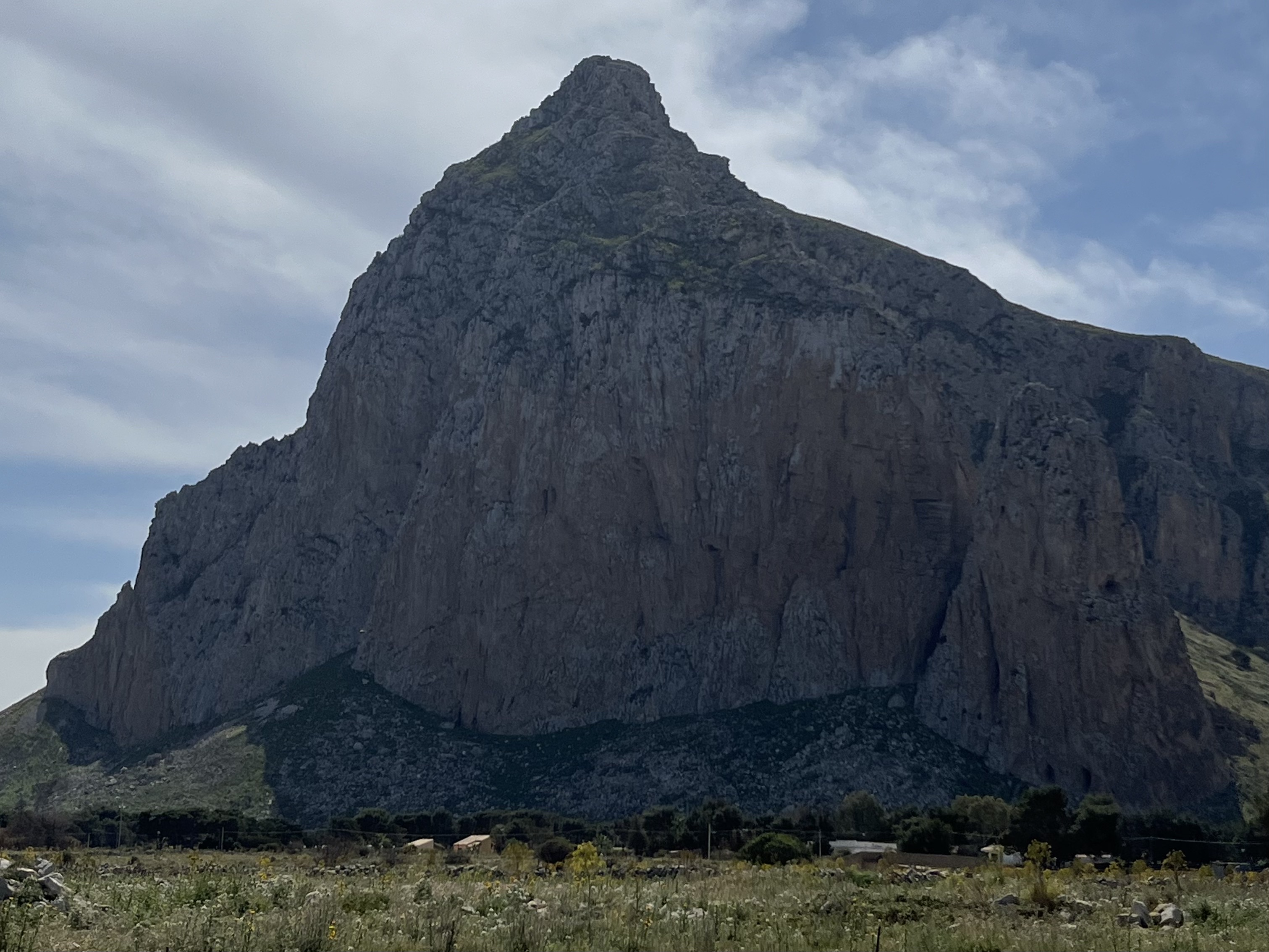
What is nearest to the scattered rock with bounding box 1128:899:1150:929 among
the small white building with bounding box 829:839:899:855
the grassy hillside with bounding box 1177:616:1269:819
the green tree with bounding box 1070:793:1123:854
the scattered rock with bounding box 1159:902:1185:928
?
the scattered rock with bounding box 1159:902:1185:928

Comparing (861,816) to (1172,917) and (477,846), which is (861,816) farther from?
(1172,917)

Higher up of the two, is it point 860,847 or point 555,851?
point 860,847

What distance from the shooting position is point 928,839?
60.0 metres

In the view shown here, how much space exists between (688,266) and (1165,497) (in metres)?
50.0

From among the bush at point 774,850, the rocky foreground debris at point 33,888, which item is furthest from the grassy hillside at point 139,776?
the rocky foreground debris at point 33,888

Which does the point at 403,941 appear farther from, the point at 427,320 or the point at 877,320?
the point at 427,320

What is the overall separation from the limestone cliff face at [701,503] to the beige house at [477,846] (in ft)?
106

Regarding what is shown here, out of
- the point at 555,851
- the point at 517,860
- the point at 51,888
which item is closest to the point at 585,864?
the point at 517,860

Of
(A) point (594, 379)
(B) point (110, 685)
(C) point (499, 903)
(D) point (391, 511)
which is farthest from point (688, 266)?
(C) point (499, 903)

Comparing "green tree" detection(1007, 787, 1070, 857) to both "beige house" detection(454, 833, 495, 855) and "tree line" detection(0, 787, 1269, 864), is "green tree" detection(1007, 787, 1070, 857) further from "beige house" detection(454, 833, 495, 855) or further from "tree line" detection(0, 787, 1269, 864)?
"beige house" detection(454, 833, 495, 855)

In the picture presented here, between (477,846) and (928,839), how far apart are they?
22.7m

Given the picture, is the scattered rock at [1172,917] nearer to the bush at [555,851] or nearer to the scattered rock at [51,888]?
the scattered rock at [51,888]

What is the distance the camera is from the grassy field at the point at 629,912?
67.7 feet

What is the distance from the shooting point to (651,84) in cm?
15175
